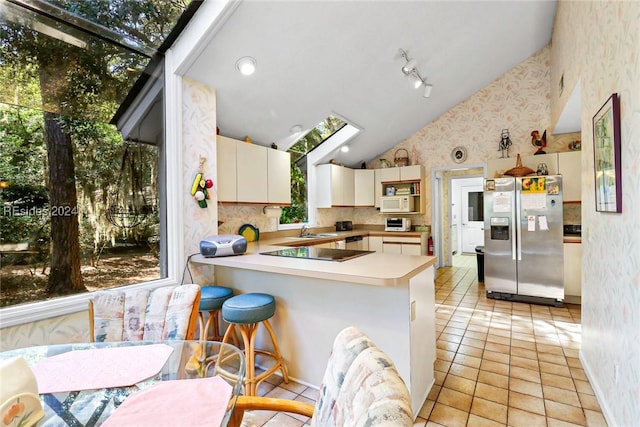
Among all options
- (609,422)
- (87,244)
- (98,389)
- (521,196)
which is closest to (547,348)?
(609,422)

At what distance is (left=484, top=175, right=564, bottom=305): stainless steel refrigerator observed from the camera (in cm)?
368

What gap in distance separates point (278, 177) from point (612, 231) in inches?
118

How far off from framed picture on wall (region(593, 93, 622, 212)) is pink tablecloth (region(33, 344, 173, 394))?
90.0 inches

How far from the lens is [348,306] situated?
1929 millimetres

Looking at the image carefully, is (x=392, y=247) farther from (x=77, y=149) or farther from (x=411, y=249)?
(x=77, y=149)

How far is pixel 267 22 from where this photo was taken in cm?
228

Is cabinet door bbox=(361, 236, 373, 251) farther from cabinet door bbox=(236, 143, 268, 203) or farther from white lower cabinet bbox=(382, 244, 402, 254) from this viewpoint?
cabinet door bbox=(236, 143, 268, 203)

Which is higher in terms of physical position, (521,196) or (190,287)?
(521,196)

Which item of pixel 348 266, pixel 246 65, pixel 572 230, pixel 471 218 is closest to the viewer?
pixel 348 266

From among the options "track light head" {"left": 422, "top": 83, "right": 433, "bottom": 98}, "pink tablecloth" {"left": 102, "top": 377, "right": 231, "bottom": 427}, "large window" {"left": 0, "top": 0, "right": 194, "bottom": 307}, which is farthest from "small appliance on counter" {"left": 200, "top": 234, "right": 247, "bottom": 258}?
"track light head" {"left": 422, "top": 83, "right": 433, "bottom": 98}

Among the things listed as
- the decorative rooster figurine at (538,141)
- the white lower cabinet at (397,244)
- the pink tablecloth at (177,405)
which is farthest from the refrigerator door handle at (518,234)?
the pink tablecloth at (177,405)

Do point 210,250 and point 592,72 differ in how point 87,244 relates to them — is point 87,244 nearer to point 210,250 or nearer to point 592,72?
point 210,250

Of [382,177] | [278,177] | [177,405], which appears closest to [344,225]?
[382,177]

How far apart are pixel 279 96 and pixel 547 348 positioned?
344 cm
